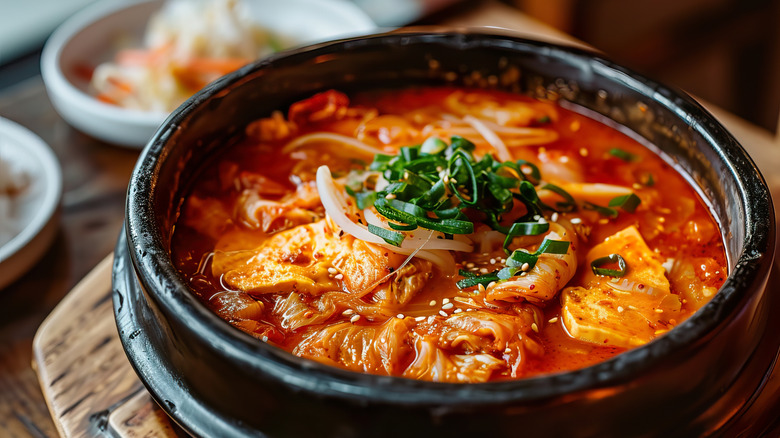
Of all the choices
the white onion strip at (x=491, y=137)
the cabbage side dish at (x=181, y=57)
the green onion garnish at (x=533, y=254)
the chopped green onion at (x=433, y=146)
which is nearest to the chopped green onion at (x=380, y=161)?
the chopped green onion at (x=433, y=146)

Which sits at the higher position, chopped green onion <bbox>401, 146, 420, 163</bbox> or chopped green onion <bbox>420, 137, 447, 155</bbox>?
chopped green onion <bbox>420, 137, 447, 155</bbox>

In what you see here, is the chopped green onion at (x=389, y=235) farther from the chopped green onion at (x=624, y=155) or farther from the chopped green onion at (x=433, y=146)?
the chopped green onion at (x=624, y=155)

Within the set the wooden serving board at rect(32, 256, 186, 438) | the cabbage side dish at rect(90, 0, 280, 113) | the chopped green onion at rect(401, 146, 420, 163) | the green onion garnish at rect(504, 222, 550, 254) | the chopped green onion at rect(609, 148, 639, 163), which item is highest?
the chopped green onion at rect(609, 148, 639, 163)

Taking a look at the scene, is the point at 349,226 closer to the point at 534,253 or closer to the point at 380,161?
the point at 380,161

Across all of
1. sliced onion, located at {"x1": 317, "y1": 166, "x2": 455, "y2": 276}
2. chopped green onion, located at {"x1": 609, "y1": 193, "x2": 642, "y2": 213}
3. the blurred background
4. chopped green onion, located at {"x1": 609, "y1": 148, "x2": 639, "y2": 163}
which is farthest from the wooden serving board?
the blurred background

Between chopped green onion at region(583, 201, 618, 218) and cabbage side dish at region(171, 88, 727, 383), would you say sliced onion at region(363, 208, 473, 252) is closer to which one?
cabbage side dish at region(171, 88, 727, 383)

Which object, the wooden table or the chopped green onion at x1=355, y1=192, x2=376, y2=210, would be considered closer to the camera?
the chopped green onion at x1=355, y1=192, x2=376, y2=210
